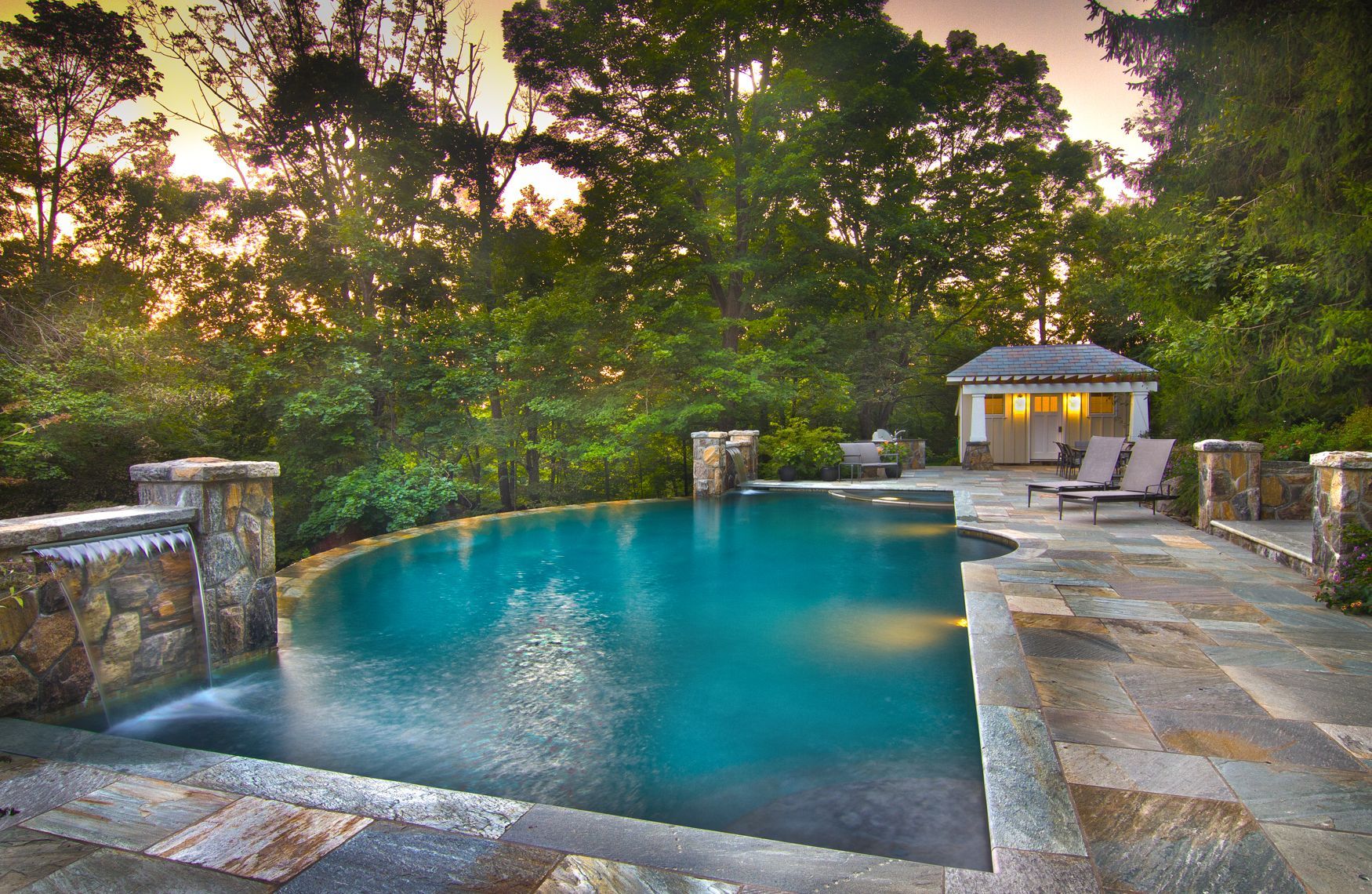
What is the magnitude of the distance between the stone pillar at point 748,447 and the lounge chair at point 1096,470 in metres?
5.39

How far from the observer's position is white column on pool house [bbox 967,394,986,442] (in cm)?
1644

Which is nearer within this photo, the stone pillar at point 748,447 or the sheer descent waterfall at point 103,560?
the sheer descent waterfall at point 103,560

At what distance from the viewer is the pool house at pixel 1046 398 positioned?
15.8 meters

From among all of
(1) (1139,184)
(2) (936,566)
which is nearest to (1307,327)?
(1) (1139,184)

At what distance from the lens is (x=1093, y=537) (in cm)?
641

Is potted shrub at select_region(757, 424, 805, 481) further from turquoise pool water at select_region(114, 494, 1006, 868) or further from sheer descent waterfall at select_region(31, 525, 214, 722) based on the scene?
sheer descent waterfall at select_region(31, 525, 214, 722)

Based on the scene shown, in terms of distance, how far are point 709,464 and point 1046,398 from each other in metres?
10.4

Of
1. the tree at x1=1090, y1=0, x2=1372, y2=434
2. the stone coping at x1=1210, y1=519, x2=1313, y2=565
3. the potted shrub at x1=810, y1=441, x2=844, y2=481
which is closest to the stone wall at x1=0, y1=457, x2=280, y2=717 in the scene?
the stone coping at x1=1210, y1=519, x2=1313, y2=565

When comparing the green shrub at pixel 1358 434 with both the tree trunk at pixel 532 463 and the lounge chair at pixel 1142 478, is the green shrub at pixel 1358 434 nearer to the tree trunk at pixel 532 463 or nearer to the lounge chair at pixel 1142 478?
the lounge chair at pixel 1142 478

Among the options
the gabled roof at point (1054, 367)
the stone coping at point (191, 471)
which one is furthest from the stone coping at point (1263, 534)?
the gabled roof at point (1054, 367)

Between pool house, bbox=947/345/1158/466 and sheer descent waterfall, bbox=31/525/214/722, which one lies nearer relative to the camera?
sheer descent waterfall, bbox=31/525/214/722

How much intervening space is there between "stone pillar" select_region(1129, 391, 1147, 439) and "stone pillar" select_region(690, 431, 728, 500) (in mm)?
10567

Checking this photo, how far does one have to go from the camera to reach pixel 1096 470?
341 inches

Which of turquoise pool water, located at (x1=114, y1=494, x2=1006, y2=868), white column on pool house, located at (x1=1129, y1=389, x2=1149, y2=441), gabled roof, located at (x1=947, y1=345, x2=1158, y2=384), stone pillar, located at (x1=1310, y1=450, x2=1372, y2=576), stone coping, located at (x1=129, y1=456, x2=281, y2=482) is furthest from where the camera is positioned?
white column on pool house, located at (x1=1129, y1=389, x2=1149, y2=441)
